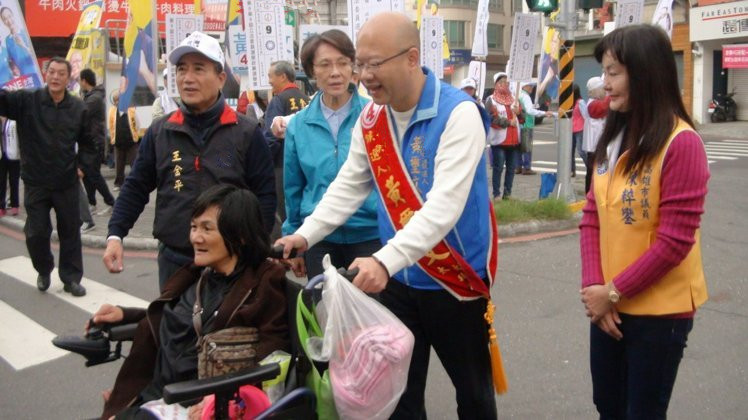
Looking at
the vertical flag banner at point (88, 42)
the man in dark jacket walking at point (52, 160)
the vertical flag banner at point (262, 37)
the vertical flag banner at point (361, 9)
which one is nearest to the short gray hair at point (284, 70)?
the man in dark jacket walking at point (52, 160)

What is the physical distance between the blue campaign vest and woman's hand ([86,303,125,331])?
118 cm

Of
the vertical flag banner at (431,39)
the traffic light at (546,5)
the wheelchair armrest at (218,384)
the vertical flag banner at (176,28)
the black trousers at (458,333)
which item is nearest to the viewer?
the wheelchair armrest at (218,384)

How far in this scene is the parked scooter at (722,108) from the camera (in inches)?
1064

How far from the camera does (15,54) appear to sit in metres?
7.12

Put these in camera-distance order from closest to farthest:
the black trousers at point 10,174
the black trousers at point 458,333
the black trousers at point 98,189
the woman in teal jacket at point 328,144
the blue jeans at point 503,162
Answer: the black trousers at point 458,333, the woman in teal jacket at point 328,144, the black trousers at point 98,189, the black trousers at point 10,174, the blue jeans at point 503,162

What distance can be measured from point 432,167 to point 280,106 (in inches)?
138

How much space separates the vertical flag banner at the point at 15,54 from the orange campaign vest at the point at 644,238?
6.34 meters

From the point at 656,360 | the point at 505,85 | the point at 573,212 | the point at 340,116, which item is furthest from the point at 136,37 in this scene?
the point at 656,360

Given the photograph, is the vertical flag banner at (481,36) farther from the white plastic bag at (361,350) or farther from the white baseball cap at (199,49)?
the white plastic bag at (361,350)

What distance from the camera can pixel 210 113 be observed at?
3367 mm

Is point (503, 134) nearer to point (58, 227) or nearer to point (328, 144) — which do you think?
point (58, 227)

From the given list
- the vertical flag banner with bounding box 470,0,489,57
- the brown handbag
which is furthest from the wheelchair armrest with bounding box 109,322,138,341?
the vertical flag banner with bounding box 470,0,489,57

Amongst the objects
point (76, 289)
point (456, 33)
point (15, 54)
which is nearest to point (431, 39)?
point (15, 54)

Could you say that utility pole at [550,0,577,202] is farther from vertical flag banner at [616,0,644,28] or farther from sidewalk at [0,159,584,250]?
vertical flag banner at [616,0,644,28]
